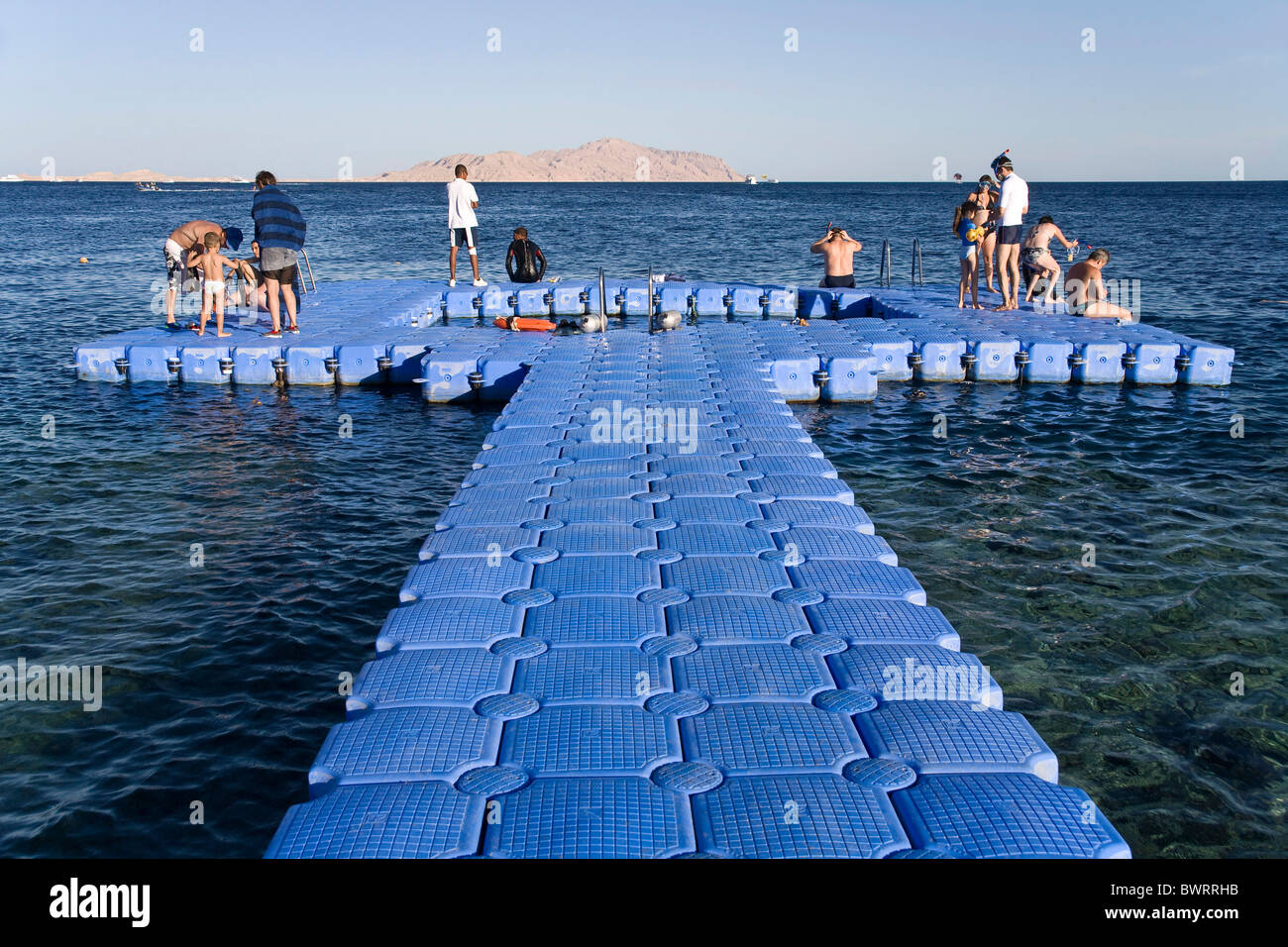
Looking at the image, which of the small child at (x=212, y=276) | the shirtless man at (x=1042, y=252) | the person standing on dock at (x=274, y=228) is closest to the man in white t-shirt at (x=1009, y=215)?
the shirtless man at (x=1042, y=252)

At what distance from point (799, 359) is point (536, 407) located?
4.94m

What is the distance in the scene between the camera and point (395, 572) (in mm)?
8609

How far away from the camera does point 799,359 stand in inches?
550

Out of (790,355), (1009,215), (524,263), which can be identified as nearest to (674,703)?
(790,355)

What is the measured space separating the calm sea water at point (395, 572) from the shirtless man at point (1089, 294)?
251 centimetres

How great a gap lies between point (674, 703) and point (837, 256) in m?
17.6

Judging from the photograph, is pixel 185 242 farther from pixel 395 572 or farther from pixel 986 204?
pixel 986 204

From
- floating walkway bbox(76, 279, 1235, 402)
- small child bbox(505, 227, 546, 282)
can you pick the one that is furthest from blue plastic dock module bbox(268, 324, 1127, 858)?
small child bbox(505, 227, 546, 282)

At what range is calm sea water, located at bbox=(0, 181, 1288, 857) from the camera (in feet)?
18.5

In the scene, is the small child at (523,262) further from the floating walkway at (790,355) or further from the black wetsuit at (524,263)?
the floating walkway at (790,355)

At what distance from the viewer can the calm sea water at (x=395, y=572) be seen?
564 centimetres

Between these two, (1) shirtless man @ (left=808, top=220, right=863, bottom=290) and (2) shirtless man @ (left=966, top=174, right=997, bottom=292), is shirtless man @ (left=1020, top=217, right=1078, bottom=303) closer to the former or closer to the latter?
(2) shirtless man @ (left=966, top=174, right=997, bottom=292)

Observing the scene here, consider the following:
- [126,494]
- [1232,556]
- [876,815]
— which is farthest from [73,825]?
[1232,556]

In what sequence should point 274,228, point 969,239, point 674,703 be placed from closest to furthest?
point 674,703
point 274,228
point 969,239
